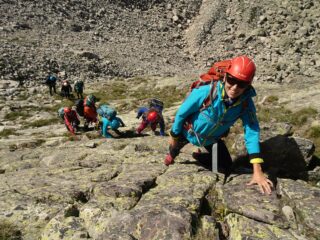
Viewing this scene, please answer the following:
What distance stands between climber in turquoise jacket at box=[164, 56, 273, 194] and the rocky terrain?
2.34 ft

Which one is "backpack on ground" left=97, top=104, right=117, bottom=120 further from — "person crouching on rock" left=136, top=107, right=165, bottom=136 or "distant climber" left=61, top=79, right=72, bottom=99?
"distant climber" left=61, top=79, right=72, bottom=99

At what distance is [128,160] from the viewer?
1012 cm

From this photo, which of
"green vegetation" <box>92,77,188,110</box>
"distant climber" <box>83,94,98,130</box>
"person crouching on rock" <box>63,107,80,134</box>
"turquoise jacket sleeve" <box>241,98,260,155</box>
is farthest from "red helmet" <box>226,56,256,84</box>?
"green vegetation" <box>92,77,188,110</box>

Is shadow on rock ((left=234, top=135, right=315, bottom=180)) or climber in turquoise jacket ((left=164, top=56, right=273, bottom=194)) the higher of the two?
climber in turquoise jacket ((left=164, top=56, right=273, bottom=194))

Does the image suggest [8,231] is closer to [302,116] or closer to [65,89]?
[302,116]

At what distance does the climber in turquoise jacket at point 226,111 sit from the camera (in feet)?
20.4

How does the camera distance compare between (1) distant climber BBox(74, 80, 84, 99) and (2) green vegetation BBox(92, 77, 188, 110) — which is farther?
(1) distant climber BBox(74, 80, 84, 99)

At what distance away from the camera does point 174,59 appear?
49.8 m

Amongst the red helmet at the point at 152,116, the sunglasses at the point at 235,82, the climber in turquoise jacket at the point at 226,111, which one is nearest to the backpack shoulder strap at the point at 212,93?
the climber in turquoise jacket at the point at 226,111

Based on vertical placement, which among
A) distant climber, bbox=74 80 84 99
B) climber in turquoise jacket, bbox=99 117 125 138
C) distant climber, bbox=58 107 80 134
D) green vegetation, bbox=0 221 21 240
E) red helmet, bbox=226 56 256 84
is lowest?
distant climber, bbox=74 80 84 99

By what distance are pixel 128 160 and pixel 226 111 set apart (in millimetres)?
4091

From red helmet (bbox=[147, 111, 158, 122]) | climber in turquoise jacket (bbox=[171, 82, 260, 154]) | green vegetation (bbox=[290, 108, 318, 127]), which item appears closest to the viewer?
climber in turquoise jacket (bbox=[171, 82, 260, 154])

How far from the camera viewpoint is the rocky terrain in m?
5.95

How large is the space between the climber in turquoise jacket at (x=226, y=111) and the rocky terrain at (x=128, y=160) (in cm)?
71
